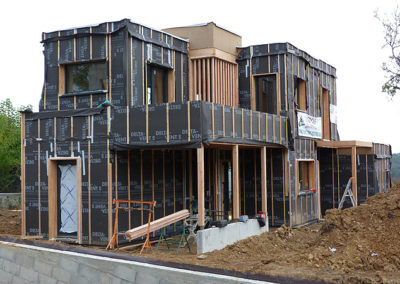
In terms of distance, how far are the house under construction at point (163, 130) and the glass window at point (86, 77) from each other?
4 cm

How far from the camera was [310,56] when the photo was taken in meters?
20.9

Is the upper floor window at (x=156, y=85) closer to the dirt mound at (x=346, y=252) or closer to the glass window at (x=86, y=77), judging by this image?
the glass window at (x=86, y=77)

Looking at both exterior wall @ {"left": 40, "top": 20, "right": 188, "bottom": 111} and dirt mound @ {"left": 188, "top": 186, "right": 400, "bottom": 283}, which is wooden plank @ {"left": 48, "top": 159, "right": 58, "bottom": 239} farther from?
dirt mound @ {"left": 188, "top": 186, "right": 400, "bottom": 283}

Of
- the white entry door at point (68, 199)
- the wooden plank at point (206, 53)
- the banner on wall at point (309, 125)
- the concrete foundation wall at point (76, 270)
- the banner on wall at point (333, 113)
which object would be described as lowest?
the concrete foundation wall at point (76, 270)

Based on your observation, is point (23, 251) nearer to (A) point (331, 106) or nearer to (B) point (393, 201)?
(B) point (393, 201)

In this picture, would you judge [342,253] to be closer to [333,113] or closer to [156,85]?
[156,85]

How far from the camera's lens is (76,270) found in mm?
7836

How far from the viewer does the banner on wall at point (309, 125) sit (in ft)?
62.2

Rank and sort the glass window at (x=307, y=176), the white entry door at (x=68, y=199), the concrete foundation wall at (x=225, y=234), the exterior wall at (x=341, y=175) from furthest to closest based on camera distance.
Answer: the exterior wall at (x=341, y=175) < the glass window at (x=307, y=176) < the white entry door at (x=68, y=199) < the concrete foundation wall at (x=225, y=234)

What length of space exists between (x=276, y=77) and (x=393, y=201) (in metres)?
8.08

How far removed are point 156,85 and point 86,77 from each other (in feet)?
7.86

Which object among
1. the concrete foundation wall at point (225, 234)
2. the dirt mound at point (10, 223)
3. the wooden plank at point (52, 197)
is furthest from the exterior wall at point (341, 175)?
the dirt mound at point (10, 223)

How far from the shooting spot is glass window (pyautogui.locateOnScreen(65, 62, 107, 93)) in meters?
15.1

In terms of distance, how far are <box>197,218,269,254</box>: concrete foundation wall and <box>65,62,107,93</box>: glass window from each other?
572 centimetres
